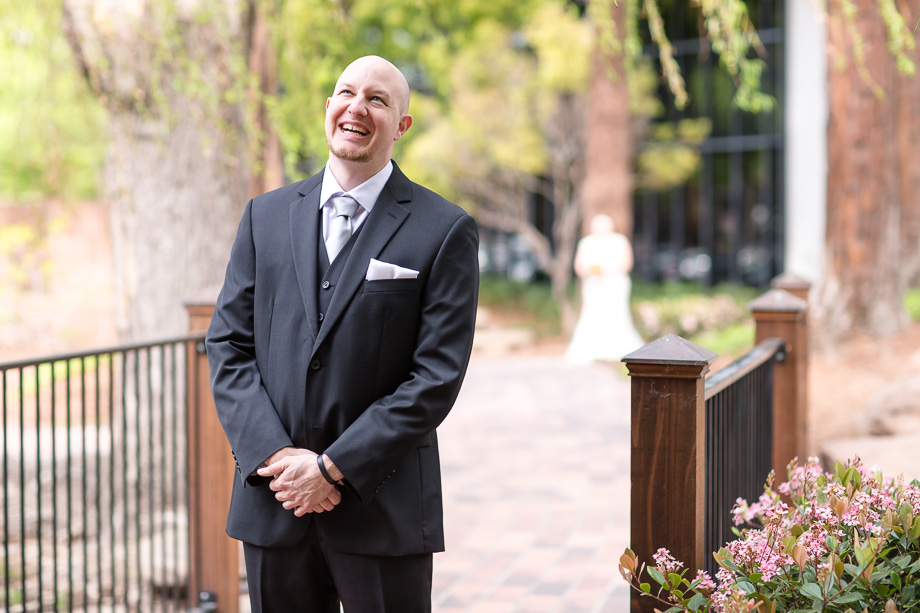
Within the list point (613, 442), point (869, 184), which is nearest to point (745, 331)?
point (869, 184)

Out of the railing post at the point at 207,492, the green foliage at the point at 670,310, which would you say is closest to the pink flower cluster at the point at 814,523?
the railing post at the point at 207,492

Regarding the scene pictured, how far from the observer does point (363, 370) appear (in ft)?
7.80

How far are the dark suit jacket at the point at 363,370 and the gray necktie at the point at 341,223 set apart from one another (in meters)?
0.05

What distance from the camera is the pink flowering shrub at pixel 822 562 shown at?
7.55 ft

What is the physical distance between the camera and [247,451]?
2336mm

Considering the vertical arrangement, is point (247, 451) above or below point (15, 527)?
above

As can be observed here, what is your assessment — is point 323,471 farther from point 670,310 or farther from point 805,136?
point 805,136

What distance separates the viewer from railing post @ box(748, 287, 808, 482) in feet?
16.8

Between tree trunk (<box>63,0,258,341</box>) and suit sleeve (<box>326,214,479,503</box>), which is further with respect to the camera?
tree trunk (<box>63,0,258,341</box>)

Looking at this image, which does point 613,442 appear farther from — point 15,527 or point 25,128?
point 25,128

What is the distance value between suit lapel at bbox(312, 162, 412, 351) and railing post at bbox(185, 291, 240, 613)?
209 centimetres

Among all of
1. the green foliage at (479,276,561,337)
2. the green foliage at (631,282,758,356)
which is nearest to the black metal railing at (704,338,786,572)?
the green foliage at (631,282,758,356)

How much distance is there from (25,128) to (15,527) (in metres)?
3.13

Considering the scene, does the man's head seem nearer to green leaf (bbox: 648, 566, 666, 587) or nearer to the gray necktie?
the gray necktie
